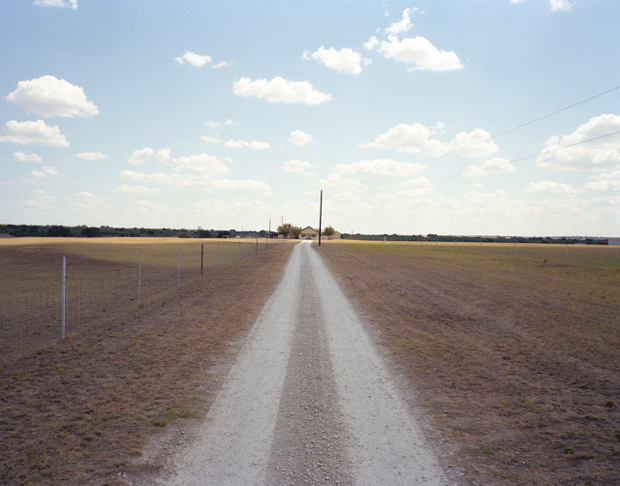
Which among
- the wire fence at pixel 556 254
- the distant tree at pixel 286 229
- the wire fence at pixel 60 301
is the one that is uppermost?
the distant tree at pixel 286 229

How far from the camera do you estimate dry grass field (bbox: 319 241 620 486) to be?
14.0 ft

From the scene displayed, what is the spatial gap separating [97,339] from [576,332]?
1208 centimetres

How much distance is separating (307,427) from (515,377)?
4283 millimetres

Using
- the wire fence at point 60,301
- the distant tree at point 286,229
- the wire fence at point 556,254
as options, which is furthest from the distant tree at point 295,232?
the wire fence at point 60,301

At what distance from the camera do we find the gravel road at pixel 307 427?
3844 millimetres

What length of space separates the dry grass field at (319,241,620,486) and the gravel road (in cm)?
58

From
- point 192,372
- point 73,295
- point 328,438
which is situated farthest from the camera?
point 73,295

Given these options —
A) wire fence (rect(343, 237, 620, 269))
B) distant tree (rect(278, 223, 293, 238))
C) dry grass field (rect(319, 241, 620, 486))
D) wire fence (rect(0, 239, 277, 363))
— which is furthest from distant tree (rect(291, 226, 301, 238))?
dry grass field (rect(319, 241, 620, 486))

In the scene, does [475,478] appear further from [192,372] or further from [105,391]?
[105,391]

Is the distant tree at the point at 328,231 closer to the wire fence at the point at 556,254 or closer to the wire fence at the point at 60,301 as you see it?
the wire fence at the point at 556,254

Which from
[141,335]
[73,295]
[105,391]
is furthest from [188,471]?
[73,295]

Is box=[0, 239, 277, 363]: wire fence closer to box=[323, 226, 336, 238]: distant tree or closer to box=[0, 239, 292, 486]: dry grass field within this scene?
box=[0, 239, 292, 486]: dry grass field

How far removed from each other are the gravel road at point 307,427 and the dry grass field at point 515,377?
581 millimetres

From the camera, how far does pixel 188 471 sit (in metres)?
3.86
